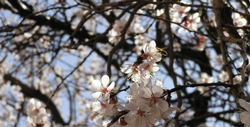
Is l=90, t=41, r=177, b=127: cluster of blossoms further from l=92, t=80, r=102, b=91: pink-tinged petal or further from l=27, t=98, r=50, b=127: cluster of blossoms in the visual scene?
l=27, t=98, r=50, b=127: cluster of blossoms

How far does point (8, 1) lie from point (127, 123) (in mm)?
2628

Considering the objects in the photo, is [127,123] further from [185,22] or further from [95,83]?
[185,22]

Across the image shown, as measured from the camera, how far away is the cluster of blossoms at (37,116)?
195cm

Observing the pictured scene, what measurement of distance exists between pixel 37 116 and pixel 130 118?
3.51 feet

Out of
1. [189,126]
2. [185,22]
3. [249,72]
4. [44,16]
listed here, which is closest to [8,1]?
[44,16]

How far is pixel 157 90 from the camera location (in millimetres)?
1071

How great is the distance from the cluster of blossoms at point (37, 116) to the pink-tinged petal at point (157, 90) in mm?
1070

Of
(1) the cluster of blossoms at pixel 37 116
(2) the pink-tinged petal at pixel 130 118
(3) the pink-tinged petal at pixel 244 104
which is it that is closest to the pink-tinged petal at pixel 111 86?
(2) the pink-tinged petal at pixel 130 118

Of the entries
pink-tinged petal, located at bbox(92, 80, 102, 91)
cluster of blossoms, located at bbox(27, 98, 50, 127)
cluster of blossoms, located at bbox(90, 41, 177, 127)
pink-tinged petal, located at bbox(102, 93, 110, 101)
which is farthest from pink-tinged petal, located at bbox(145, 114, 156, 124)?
cluster of blossoms, located at bbox(27, 98, 50, 127)

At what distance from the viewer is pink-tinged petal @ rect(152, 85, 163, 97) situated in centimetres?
107

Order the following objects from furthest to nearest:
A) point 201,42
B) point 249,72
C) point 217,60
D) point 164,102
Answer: point 217,60, point 201,42, point 249,72, point 164,102

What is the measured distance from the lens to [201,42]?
3.23 meters

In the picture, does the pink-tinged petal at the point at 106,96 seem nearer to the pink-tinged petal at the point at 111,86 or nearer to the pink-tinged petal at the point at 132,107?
the pink-tinged petal at the point at 111,86

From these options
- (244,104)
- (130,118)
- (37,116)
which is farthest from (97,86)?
(37,116)
